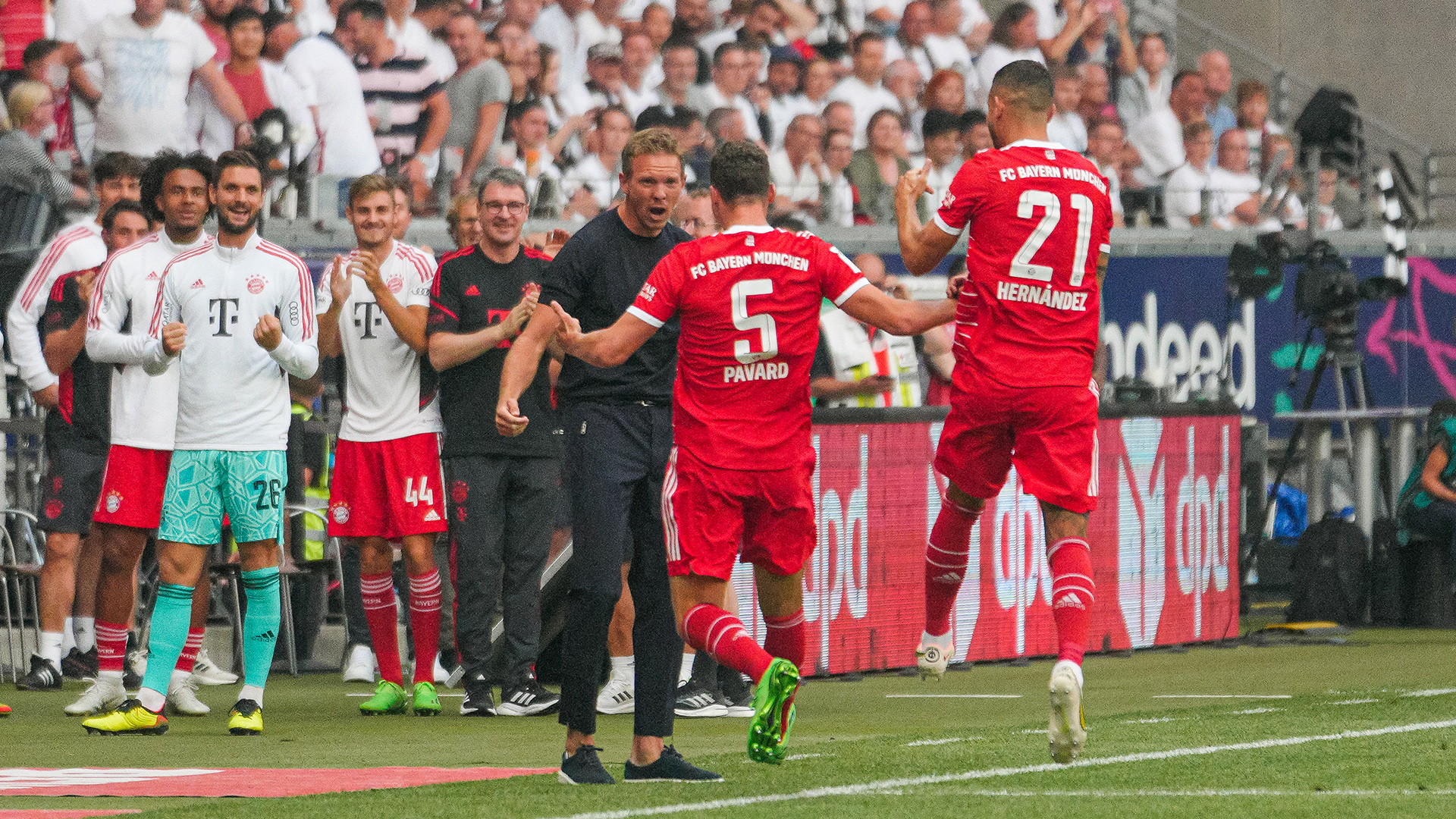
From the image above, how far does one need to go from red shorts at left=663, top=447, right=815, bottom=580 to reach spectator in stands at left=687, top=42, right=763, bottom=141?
35.1ft

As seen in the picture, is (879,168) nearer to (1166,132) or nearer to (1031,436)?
(1166,132)

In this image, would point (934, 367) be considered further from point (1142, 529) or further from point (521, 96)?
point (521, 96)

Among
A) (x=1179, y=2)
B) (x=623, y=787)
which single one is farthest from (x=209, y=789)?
(x=1179, y=2)

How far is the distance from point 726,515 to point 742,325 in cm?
57

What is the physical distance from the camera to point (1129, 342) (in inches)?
691

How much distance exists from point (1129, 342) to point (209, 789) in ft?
38.2

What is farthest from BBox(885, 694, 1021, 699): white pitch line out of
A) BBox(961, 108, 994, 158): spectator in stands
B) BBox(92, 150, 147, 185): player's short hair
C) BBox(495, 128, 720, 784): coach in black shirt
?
BBox(961, 108, 994, 158): spectator in stands

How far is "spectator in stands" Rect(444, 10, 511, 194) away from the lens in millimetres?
15930

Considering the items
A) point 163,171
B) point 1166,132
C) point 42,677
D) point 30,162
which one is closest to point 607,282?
point 163,171

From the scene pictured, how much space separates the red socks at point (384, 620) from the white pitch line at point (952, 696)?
222 cm

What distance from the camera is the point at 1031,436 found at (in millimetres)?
7363

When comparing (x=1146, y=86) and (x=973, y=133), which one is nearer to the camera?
(x=973, y=133)

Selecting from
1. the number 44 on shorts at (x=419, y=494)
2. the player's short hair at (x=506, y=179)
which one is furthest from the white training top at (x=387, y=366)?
the player's short hair at (x=506, y=179)

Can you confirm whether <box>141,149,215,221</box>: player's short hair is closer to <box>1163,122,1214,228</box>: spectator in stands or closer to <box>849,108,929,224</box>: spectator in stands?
<box>849,108,929,224</box>: spectator in stands
